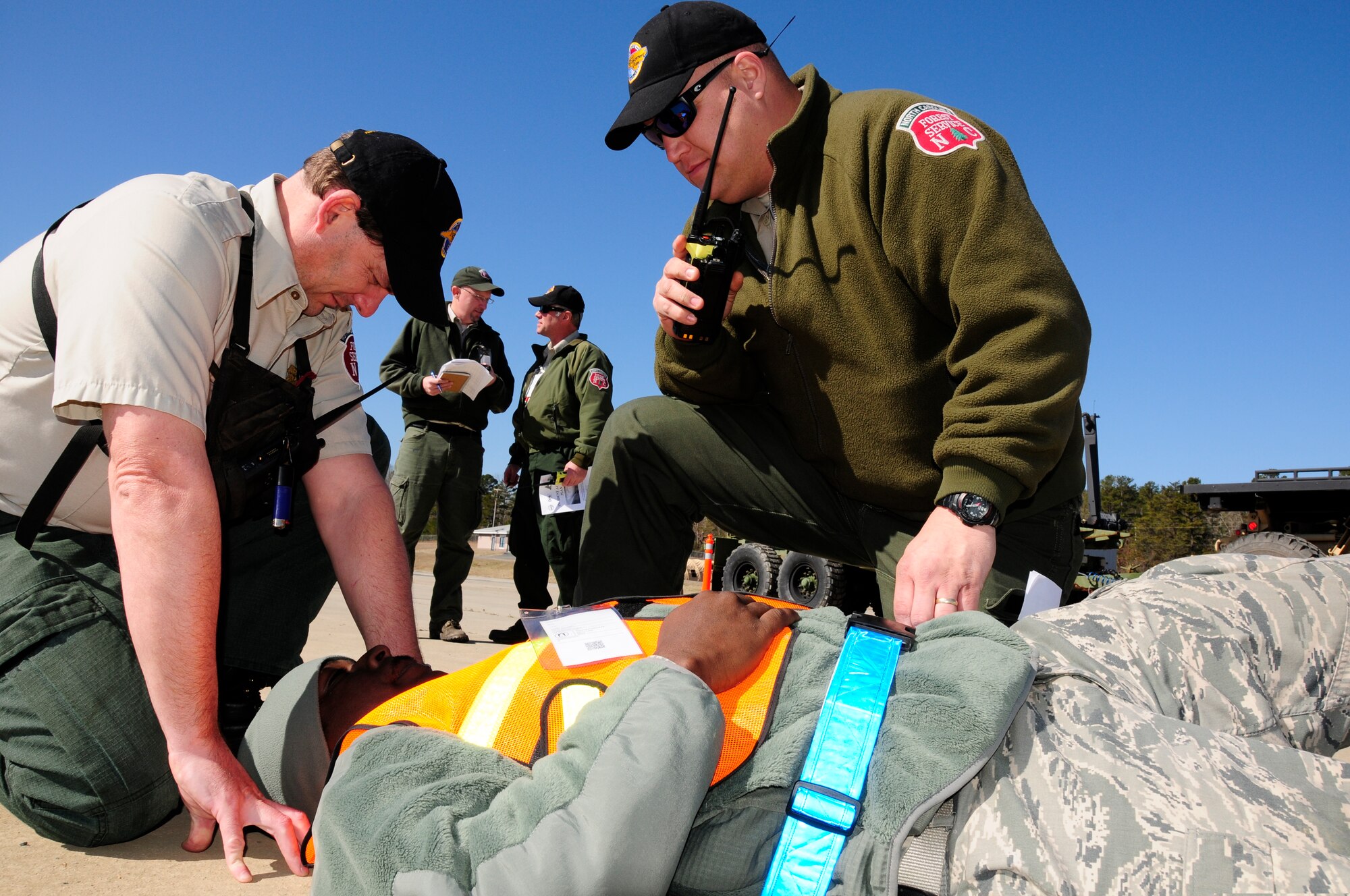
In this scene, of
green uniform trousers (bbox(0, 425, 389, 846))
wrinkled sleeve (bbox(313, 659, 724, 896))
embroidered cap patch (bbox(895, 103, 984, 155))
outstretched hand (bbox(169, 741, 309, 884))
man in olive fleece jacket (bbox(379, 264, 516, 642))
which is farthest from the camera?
man in olive fleece jacket (bbox(379, 264, 516, 642))

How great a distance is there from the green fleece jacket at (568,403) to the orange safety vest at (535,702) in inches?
171

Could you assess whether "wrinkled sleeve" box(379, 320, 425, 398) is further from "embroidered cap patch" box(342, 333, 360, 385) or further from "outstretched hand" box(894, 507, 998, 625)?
"outstretched hand" box(894, 507, 998, 625)

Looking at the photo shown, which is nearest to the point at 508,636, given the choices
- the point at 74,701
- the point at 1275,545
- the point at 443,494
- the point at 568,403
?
the point at 443,494

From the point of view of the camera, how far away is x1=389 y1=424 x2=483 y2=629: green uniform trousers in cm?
591

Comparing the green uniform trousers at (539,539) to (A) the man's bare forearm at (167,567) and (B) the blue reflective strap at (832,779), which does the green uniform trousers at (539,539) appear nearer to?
(A) the man's bare forearm at (167,567)

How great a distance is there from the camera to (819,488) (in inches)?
111

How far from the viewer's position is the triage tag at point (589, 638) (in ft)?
5.23

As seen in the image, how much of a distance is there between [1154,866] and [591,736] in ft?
2.65

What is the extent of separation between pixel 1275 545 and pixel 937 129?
5.48m

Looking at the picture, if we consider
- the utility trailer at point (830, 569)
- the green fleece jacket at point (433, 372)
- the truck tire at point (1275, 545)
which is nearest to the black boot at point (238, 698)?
the green fleece jacket at point (433, 372)

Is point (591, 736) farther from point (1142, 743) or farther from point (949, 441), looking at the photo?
point (949, 441)

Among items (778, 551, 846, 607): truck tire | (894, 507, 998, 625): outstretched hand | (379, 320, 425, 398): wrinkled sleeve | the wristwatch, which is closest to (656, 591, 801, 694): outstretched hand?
(894, 507, 998, 625): outstretched hand

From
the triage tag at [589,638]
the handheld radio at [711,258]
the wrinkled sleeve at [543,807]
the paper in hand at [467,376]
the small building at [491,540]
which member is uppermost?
the handheld radio at [711,258]

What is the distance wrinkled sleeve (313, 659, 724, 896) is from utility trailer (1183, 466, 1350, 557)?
8272mm
